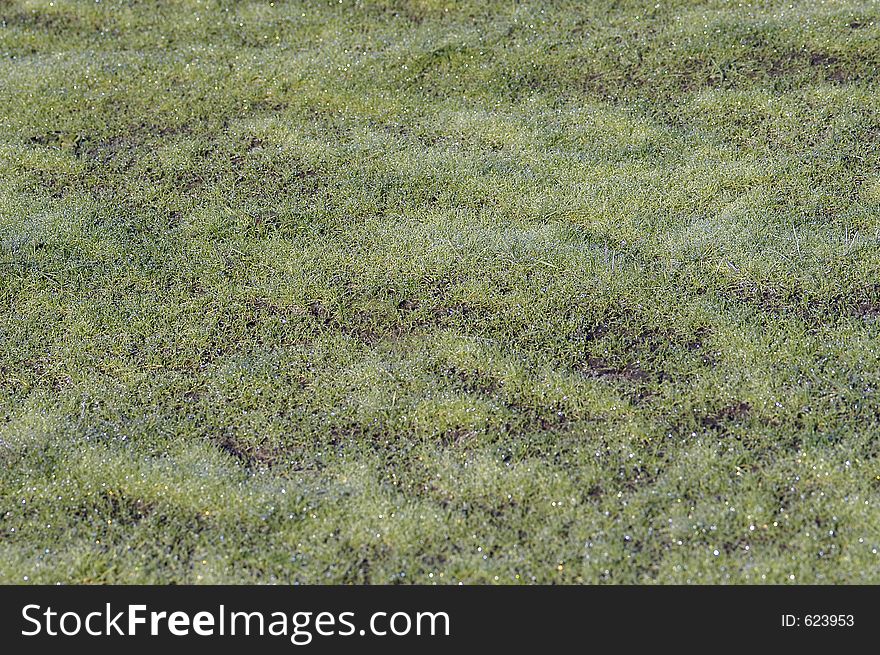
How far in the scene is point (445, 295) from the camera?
5.66 metres

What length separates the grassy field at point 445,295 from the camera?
171 inches

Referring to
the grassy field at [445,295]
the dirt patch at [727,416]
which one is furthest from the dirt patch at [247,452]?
the dirt patch at [727,416]

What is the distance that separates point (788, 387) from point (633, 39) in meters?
4.20

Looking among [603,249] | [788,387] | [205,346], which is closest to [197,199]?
[205,346]

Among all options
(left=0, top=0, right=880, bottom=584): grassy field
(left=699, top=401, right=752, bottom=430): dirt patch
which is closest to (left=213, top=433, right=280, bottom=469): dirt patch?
(left=0, top=0, right=880, bottom=584): grassy field

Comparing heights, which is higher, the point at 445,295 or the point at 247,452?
the point at 445,295

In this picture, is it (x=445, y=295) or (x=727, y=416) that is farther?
(x=445, y=295)

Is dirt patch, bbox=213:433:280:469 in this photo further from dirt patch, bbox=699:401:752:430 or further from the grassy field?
dirt patch, bbox=699:401:752:430

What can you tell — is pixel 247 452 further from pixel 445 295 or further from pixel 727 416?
pixel 727 416

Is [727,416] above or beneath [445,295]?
beneath

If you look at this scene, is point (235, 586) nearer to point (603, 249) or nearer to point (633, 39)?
point (603, 249)

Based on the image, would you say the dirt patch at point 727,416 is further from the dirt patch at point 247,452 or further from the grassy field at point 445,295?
the dirt patch at point 247,452

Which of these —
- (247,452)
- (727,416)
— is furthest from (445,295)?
(727,416)

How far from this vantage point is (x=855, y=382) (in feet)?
16.0
